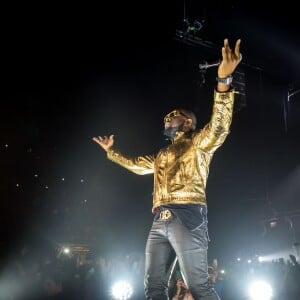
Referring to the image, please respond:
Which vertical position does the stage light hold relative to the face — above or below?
below

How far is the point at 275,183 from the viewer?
21.1 metres

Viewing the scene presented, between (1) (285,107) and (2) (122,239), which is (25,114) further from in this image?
(1) (285,107)

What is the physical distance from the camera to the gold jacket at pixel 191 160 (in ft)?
10.5

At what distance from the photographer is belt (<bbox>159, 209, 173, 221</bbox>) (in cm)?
324

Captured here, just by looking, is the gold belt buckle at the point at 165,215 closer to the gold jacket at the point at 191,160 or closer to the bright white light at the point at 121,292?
the gold jacket at the point at 191,160

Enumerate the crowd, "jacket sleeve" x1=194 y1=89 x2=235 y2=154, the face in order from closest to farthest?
"jacket sleeve" x1=194 y1=89 x2=235 y2=154 < the face < the crowd

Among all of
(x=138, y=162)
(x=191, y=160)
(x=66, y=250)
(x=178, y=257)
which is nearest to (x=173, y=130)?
(x=191, y=160)

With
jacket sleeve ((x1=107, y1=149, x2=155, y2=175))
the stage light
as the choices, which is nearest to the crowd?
the stage light

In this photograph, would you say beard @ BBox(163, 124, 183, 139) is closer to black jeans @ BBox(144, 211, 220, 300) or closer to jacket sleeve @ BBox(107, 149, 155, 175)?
jacket sleeve @ BBox(107, 149, 155, 175)

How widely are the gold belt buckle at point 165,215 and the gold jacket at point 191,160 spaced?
10 centimetres

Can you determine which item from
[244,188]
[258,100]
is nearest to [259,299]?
[258,100]

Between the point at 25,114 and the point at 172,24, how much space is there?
6.05 metres

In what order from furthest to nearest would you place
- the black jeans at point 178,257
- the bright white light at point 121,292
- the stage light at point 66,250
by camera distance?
the stage light at point 66,250 < the bright white light at point 121,292 < the black jeans at point 178,257

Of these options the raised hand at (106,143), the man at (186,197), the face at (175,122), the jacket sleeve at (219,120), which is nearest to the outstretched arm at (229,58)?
the man at (186,197)
